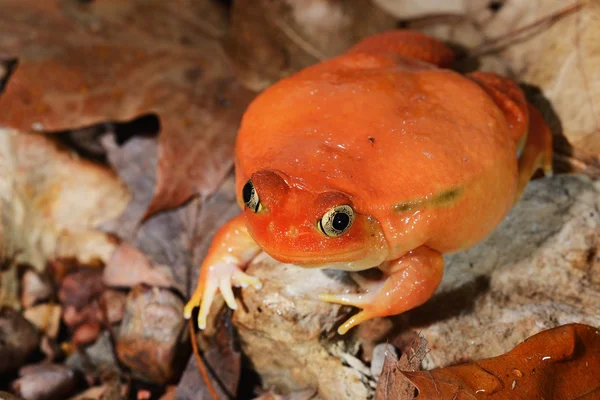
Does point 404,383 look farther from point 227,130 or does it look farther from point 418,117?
point 227,130

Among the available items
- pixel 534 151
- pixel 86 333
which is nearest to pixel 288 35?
pixel 534 151

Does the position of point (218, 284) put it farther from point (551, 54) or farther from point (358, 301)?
point (551, 54)

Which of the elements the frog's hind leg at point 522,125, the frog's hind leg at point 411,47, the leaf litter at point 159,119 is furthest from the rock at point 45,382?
the frog's hind leg at point 522,125

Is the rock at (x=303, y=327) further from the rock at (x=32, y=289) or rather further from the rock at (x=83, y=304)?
the rock at (x=32, y=289)

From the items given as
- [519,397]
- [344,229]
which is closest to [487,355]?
[519,397]

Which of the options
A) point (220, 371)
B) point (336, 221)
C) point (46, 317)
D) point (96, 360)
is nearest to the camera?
point (336, 221)

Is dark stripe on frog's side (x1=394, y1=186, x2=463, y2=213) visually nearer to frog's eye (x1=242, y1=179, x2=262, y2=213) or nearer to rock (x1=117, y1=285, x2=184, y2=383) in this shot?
frog's eye (x1=242, y1=179, x2=262, y2=213)

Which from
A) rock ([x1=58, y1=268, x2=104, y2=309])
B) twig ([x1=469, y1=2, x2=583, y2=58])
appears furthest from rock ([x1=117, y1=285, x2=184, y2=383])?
twig ([x1=469, y1=2, x2=583, y2=58])
